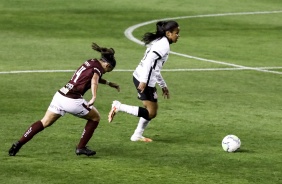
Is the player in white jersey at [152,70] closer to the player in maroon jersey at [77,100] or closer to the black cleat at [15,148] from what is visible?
the player in maroon jersey at [77,100]

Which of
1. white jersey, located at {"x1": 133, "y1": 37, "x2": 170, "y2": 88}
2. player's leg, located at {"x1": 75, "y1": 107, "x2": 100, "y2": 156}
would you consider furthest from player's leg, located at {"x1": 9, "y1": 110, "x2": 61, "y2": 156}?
white jersey, located at {"x1": 133, "y1": 37, "x2": 170, "y2": 88}

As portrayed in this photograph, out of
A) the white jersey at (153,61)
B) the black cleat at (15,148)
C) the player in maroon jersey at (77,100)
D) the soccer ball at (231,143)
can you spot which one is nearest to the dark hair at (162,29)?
the white jersey at (153,61)

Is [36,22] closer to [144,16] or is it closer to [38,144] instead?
[144,16]

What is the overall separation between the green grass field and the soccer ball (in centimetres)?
18

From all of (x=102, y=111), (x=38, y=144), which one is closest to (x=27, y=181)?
(x=38, y=144)

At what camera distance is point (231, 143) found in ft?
57.4

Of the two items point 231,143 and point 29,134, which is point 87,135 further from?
point 231,143

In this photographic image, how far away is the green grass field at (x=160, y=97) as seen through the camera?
53.1 feet

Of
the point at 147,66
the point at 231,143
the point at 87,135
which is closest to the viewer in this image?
the point at 87,135

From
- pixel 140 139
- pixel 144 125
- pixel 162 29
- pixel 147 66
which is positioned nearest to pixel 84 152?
pixel 140 139

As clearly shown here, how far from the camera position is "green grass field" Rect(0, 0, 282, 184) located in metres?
16.2

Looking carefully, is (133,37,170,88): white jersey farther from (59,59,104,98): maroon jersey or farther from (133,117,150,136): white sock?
(59,59,104,98): maroon jersey

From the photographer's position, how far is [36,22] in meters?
37.8

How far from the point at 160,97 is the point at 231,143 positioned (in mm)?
6217
